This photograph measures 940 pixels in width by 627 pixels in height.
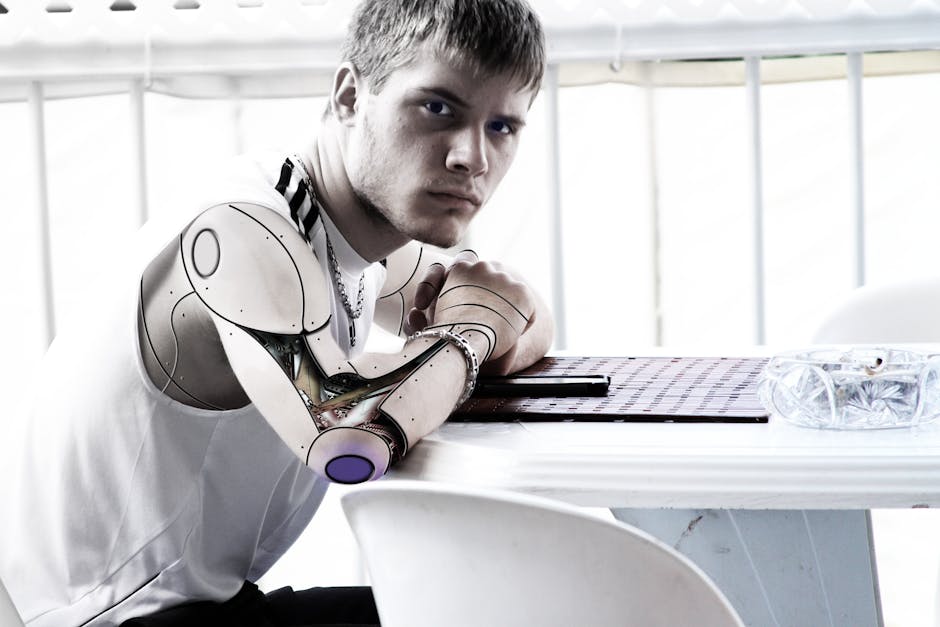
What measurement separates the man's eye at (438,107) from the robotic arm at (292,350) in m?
0.26

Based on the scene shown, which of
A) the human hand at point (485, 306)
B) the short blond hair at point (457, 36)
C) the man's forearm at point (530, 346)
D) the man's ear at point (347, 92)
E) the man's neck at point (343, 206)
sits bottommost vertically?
the man's forearm at point (530, 346)

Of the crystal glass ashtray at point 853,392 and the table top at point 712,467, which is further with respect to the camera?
the crystal glass ashtray at point 853,392

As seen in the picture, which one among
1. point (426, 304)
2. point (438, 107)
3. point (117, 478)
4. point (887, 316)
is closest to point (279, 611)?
point (117, 478)

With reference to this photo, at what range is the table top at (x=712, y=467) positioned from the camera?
85cm

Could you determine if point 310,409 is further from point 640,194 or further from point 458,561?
point 640,194

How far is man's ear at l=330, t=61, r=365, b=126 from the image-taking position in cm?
140

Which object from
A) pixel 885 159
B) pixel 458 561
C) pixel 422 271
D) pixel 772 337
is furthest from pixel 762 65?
pixel 458 561

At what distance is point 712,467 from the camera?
34.6 inches

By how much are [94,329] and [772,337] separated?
1.68 meters

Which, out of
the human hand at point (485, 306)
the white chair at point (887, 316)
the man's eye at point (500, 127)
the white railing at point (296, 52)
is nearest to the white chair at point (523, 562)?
the human hand at point (485, 306)

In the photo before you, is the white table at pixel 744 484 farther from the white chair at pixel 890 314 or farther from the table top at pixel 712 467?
the white chair at pixel 890 314

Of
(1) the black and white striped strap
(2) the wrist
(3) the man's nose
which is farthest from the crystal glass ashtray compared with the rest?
(1) the black and white striped strap

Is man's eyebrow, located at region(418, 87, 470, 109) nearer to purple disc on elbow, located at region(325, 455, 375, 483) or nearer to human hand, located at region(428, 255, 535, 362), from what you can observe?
human hand, located at region(428, 255, 535, 362)

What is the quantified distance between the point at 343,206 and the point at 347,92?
0.15 m
